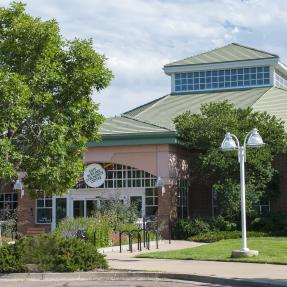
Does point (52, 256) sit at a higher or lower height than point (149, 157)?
lower

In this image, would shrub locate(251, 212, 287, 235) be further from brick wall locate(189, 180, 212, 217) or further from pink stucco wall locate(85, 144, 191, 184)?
pink stucco wall locate(85, 144, 191, 184)

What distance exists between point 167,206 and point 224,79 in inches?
609

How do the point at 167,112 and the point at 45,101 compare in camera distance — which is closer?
the point at 45,101

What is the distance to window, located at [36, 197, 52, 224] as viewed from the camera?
3488 centimetres

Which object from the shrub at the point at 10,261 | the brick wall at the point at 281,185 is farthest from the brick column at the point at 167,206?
the shrub at the point at 10,261

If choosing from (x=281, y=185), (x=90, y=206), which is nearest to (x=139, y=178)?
(x=90, y=206)

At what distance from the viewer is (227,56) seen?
149 feet

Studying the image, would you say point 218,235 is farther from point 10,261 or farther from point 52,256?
point 10,261

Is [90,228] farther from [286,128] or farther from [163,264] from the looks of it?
[286,128]

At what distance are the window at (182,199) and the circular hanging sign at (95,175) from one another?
13.2ft

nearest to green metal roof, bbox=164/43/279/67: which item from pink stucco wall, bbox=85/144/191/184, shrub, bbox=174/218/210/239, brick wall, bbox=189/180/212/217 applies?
brick wall, bbox=189/180/212/217

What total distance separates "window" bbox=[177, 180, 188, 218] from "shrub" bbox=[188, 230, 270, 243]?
4.09 m

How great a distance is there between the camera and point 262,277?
1445 cm

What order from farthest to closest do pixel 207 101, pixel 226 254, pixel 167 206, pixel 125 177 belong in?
pixel 207 101 → pixel 125 177 → pixel 167 206 → pixel 226 254
